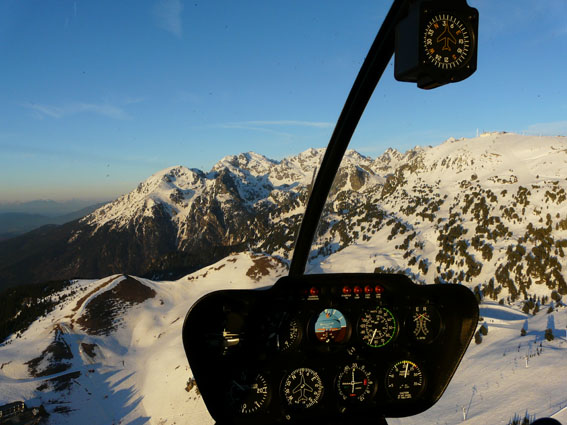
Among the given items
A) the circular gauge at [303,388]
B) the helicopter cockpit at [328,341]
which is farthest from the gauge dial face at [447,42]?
the circular gauge at [303,388]

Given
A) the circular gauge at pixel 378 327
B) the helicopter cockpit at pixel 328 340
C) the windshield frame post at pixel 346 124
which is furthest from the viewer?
the circular gauge at pixel 378 327

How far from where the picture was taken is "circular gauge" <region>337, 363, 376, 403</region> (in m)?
3.90

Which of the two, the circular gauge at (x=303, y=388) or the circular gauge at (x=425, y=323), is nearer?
the circular gauge at (x=303, y=388)

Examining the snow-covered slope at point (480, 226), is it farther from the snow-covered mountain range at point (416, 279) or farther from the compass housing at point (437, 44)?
the compass housing at point (437, 44)

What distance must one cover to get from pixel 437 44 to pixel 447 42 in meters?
0.09

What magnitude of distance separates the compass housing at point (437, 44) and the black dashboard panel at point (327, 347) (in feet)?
7.48

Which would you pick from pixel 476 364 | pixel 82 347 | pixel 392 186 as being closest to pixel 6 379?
pixel 82 347

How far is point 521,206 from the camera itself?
44.9 metres

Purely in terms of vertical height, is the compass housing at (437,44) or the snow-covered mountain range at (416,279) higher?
the compass housing at (437,44)

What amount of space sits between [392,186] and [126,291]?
67.8m

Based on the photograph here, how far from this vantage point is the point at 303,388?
12.5 ft

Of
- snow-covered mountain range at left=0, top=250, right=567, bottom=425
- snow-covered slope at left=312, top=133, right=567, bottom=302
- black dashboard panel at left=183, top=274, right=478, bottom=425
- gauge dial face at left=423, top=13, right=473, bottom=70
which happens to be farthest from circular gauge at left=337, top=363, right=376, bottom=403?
snow-covered mountain range at left=0, top=250, right=567, bottom=425

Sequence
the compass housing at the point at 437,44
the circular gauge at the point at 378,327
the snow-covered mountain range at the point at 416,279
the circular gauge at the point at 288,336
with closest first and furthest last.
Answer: the compass housing at the point at 437,44 → the circular gauge at the point at 288,336 → the circular gauge at the point at 378,327 → the snow-covered mountain range at the point at 416,279

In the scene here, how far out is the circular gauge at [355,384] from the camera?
3896 mm
